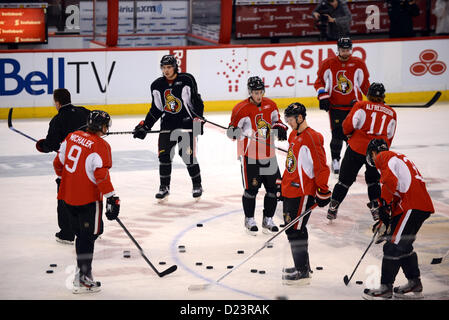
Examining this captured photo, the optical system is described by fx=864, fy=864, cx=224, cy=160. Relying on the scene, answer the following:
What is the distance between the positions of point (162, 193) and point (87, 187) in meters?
2.93

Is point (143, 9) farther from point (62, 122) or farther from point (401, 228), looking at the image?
point (401, 228)

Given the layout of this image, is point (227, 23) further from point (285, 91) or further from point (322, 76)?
point (322, 76)

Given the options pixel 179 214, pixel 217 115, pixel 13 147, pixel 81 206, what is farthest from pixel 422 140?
pixel 81 206

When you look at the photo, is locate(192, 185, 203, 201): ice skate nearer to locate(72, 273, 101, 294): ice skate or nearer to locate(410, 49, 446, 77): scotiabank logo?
locate(72, 273, 101, 294): ice skate

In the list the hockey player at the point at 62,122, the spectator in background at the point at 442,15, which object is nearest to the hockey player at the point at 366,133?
the hockey player at the point at 62,122

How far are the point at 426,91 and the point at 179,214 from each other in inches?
317

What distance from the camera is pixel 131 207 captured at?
8664 mm

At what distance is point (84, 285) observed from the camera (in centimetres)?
604

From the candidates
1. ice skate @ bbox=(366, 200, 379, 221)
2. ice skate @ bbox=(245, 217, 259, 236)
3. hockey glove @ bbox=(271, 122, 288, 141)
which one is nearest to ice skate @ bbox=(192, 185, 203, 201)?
ice skate @ bbox=(245, 217, 259, 236)

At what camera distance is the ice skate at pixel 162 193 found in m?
8.88

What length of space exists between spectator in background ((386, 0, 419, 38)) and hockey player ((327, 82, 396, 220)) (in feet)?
26.9

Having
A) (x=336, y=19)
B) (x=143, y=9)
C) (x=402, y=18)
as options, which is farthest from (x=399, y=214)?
(x=143, y=9)

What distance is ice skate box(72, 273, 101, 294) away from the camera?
237 inches

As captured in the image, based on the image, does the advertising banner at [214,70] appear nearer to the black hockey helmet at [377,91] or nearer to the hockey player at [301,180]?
the black hockey helmet at [377,91]
